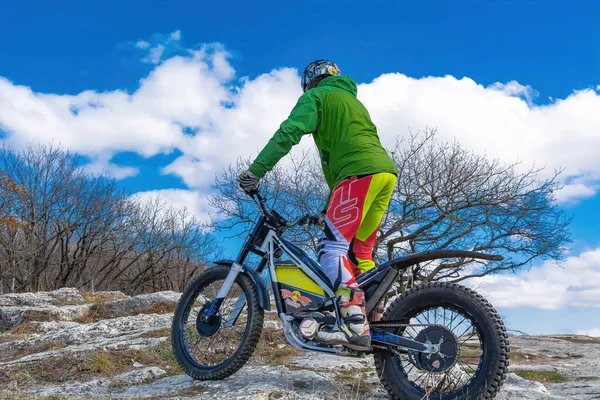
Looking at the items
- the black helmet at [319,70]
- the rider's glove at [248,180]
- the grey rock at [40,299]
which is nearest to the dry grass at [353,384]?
the rider's glove at [248,180]

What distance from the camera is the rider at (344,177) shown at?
11.8 ft

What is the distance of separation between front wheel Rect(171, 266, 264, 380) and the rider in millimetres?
758

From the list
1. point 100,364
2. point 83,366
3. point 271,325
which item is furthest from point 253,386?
point 271,325

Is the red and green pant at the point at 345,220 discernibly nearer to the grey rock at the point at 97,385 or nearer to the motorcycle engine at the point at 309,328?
the motorcycle engine at the point at 309,328

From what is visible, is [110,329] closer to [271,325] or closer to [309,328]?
[271,325]

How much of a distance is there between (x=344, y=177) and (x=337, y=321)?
39.5 inches

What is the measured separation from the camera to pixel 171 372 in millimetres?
4777

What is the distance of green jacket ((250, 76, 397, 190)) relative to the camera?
378cm

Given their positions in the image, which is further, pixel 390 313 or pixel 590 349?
pixel 590 349

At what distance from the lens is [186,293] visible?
14.7 feet

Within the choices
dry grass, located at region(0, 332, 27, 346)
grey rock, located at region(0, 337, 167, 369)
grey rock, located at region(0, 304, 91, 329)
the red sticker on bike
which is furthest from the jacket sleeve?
grey rock, located at region(0, 304, 91, 329)

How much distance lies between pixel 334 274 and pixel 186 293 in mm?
1449

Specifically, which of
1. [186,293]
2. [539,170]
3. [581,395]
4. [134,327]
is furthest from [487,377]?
[539,170]

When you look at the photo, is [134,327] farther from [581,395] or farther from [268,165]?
[581,395]
